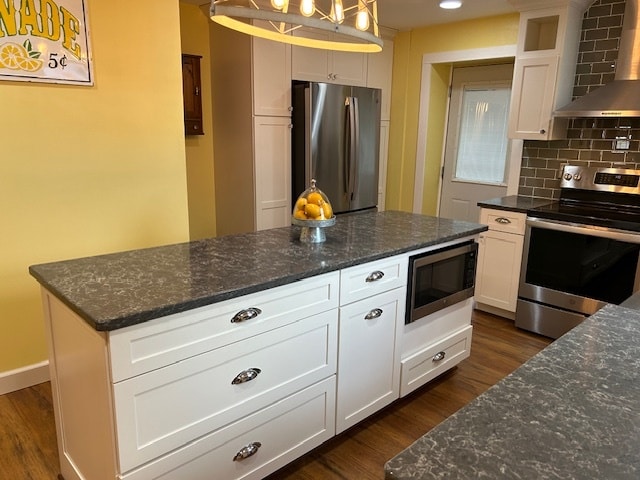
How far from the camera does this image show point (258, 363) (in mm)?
1760

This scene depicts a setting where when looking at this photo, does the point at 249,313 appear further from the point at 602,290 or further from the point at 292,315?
the point at 602,290

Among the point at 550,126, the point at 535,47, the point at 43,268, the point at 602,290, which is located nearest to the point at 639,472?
the point at 43,268

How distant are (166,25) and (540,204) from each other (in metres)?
2.92

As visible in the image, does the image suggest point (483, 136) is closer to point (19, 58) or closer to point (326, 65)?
point (326, 65)

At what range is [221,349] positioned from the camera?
1.63 meters

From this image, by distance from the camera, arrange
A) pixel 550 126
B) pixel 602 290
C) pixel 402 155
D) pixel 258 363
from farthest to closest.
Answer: pixel 402 155 → pixel 550 126 → pixel 602 290 → pixel 258 363

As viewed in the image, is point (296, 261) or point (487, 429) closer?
point (487, 429)

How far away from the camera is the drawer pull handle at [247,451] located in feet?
5.82

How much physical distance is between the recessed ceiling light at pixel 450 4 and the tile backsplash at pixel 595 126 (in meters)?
0.95

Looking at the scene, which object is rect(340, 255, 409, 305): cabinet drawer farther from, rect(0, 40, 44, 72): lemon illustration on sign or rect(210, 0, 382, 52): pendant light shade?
rect(0, 40, 44, 72): lemon illustration on sign

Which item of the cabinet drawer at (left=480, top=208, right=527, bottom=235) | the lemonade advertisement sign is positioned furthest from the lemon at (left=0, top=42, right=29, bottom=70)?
the cabinet drawer at (left=480, top=208, right=527, bottom=235)

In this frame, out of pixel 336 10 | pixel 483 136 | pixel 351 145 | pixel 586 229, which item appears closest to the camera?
pixel 336 10

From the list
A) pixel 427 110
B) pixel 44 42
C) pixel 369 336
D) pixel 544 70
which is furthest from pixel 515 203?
pixel 44 42

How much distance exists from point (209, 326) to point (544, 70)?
3.20m
